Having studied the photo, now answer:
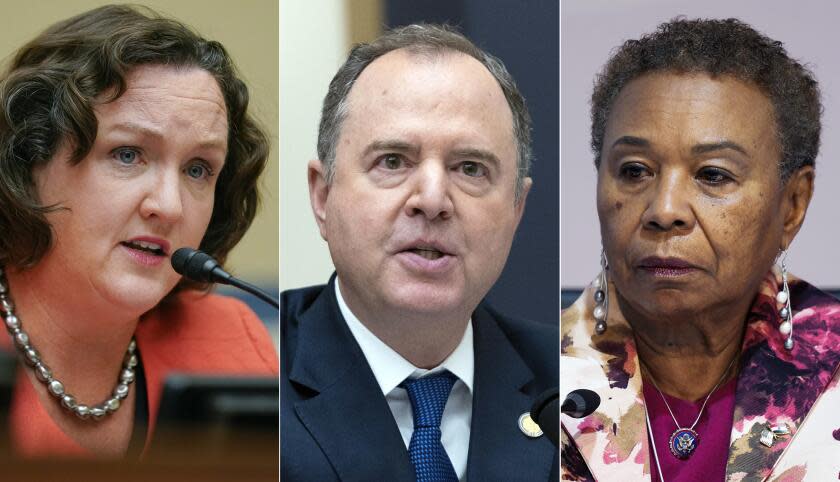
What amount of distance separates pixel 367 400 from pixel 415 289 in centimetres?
31

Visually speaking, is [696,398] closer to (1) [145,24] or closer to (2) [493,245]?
(2) [493,245]

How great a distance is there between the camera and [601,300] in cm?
343

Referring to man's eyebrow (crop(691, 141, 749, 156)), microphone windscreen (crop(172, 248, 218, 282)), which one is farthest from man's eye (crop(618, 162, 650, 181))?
microphone windscreen (crop(172, 248, 218, 282))

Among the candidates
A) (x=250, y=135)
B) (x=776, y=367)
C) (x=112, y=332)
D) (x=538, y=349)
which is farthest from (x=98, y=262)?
(x=776, y=367)

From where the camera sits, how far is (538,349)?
3.43 m

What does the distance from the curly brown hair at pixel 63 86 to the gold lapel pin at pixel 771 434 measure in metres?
1.44

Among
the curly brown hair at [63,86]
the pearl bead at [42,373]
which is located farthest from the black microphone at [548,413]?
the pearl bead at [42,373]

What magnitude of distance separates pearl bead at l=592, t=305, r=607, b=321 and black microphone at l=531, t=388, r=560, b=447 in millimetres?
225

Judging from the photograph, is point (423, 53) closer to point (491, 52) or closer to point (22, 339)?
point (491, 52)

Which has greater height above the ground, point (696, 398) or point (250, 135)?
point (250, 135)

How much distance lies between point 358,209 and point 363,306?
0.25 metres

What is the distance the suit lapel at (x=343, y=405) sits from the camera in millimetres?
3299

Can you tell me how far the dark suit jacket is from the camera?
331 centimetres

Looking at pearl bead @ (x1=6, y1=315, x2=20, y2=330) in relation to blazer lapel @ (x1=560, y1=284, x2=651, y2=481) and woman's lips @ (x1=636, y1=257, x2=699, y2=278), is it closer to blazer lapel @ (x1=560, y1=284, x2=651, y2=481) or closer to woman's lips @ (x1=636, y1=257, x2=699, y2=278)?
blazer lapel @ (x1=560, y1=284, x2=651, y2=481)
